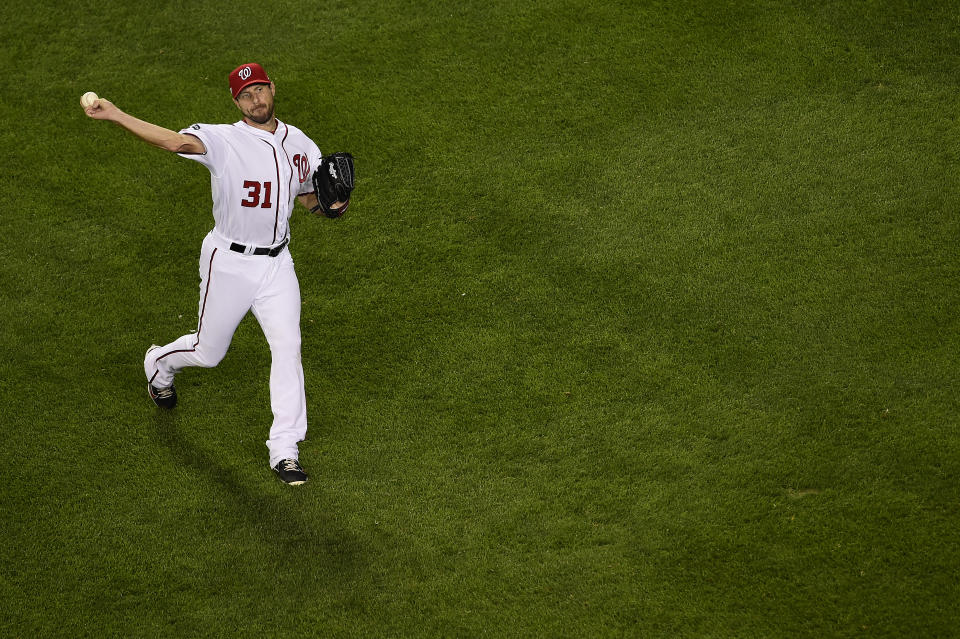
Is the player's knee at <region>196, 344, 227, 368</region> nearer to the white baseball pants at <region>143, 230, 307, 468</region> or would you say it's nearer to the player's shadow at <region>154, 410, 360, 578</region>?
the white baseball pants at <region>143, 230, 307, 468</region>

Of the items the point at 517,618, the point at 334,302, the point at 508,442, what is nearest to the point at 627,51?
the point at 334,302

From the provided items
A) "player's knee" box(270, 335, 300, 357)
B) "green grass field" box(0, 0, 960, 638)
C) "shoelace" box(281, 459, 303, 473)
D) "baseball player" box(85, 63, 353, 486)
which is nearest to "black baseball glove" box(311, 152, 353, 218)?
"baseball player" box(85, 63, 353, 486)

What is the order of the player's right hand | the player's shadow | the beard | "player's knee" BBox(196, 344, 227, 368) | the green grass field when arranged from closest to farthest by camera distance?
the player's right hand < the green grass field < the player's shadow < the beard < "player's knee" BBox(196, 344, 227, 368)

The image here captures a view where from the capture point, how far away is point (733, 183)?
21.3 ft

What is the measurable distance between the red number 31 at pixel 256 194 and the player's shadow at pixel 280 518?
141 cm

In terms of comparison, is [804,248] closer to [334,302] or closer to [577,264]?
[577,264]

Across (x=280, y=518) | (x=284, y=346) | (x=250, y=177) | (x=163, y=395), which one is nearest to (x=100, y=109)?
(x=250, y=177)

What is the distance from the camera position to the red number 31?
4.66 meters

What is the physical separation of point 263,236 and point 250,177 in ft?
Result: 1.01

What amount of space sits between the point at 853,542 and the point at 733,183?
2849mm

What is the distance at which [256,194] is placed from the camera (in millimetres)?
4688

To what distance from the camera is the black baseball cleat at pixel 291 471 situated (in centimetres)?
477

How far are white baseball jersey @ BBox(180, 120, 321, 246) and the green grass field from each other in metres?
1.12

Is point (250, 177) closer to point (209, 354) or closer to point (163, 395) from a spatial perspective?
point (209, 354)
